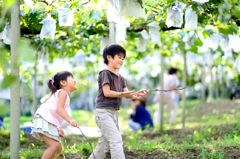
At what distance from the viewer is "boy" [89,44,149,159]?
2.27m

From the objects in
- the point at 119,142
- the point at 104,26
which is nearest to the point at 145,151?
the point at 119,142

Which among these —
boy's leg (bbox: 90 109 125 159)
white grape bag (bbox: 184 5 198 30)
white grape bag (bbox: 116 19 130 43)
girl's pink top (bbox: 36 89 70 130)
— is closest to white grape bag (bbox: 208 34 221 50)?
white grape bag (bbox: 184 5 198 30)

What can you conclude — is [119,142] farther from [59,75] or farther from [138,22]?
[138,22]

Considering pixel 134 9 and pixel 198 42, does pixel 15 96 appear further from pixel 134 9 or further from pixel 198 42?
pixel 198 42

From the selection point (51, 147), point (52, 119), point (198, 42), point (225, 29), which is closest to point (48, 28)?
point (52, 119)

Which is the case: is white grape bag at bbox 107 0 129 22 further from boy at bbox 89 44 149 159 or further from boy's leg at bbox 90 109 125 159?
boy's leg at bbox 90 109 125 159

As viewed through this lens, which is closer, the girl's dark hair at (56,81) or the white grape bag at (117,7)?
the white grape bag at (117,7)

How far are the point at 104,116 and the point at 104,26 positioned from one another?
1.73 metres

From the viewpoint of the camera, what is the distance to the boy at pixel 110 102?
2.27 m

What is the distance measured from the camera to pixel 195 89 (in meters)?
19.2

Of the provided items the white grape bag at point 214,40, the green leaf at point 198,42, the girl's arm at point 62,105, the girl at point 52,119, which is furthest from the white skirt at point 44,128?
the white grape bag at point 214,40

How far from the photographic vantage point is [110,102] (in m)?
2.37

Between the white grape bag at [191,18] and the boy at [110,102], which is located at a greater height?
the white grape bag at [191,18]

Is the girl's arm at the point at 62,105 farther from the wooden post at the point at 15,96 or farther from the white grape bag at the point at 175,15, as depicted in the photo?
the white grape bag at the point at 175,15
